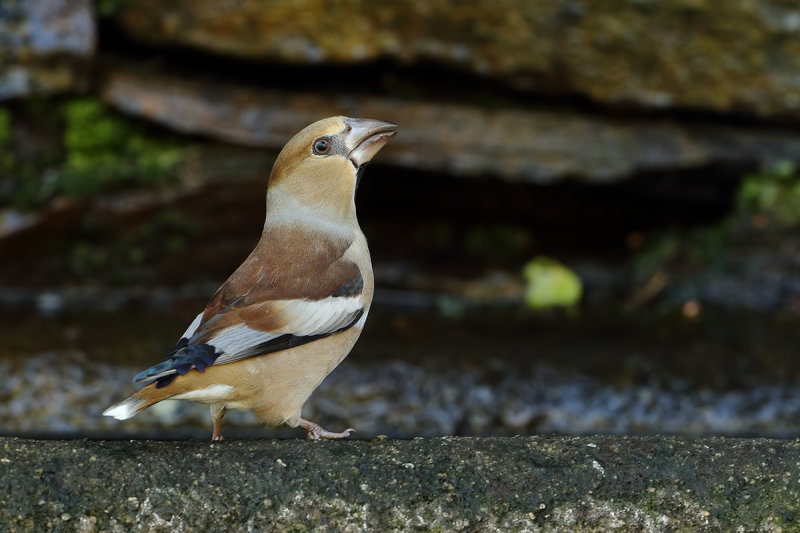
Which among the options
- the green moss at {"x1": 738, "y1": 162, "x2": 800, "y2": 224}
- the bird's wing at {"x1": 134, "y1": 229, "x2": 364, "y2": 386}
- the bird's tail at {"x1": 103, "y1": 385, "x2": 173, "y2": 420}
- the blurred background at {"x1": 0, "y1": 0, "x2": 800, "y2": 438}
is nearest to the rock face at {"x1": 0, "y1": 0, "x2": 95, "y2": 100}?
the blurred background at {"x1": 0, "y1": 0, "x2": 800, "y2": 438}

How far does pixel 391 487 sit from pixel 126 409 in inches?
38.6

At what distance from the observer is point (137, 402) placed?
3477mm

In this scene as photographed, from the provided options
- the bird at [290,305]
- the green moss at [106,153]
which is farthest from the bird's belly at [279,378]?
the green moss at [106,153]

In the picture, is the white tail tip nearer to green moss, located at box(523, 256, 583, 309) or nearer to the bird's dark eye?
the bird's dark eye

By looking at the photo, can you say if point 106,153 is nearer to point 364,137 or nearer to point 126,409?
point 364,137

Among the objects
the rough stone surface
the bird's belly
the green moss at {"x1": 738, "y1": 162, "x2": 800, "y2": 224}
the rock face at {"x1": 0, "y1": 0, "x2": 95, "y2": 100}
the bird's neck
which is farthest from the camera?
the green moss at {"x1": 738, "y1": 162, "x2": 800, "y2": 224}

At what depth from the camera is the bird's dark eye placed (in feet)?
14.3

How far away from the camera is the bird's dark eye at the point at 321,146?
4.37 metres

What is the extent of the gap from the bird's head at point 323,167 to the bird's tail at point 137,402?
1.14 m

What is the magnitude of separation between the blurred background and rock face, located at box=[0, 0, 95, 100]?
0.06 feet

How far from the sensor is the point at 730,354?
7.44 metres

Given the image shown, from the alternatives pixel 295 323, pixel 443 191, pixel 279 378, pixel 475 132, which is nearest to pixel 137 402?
pixel 279 378

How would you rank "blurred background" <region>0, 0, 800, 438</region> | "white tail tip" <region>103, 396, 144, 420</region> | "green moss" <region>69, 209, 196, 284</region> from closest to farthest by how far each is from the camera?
"white tail tip" <region>103, 396, 144, 420</region> → "blurred background" <region>0, 0, 800, 438</region> → "green moss" <region>69, 209, 196, 284</region>

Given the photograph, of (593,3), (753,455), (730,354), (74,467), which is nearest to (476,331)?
(730,354)
